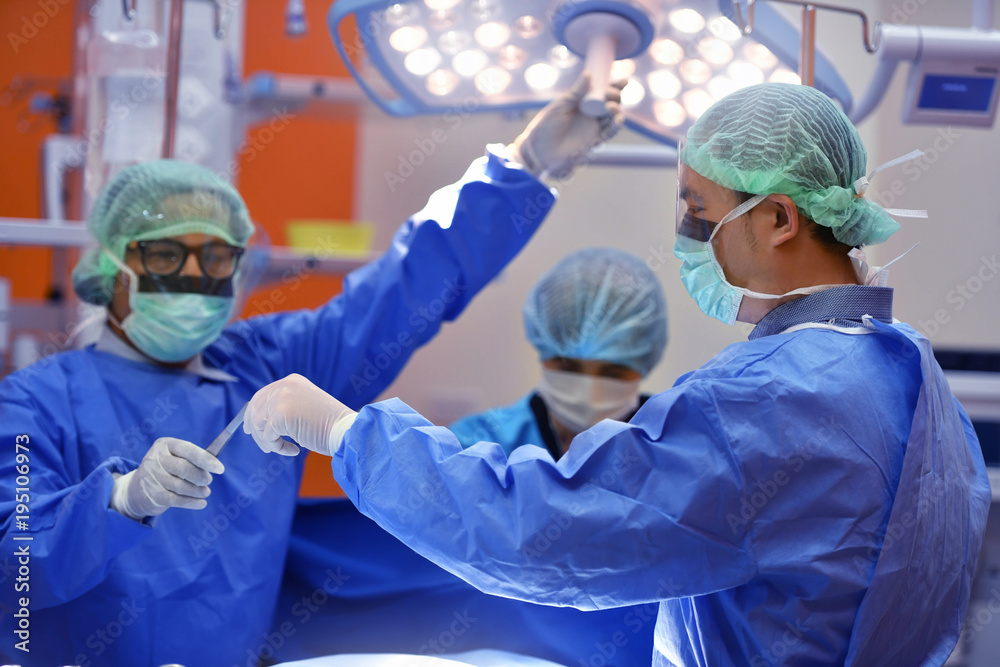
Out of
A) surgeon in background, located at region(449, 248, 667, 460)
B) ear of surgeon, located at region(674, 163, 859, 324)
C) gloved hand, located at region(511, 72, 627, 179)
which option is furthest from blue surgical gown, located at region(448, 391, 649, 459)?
ear of surgeon, located at region(674, 163, 859, 324)

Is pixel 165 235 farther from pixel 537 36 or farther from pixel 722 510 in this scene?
pixel 722 510

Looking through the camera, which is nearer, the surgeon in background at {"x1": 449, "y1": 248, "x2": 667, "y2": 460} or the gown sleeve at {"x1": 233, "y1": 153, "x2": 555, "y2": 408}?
the gown sleeve at {"x1": 233, "y1": 153, "x2": 555, "y2": 408}

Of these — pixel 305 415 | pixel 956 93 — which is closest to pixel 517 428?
pixel 305 415

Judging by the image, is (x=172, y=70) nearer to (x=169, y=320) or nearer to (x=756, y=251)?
(x=169, y=320)

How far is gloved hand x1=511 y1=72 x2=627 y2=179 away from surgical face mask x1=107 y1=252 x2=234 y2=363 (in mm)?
745

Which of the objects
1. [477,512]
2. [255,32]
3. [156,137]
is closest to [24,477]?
[477,512]

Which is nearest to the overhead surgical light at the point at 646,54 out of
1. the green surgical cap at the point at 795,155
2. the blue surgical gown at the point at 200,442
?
the blue surgical gown at the point at 200,442

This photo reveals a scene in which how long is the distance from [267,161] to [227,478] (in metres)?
2.03

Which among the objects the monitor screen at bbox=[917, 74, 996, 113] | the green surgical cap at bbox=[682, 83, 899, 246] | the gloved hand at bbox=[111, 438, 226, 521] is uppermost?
the monitor screen at bbox=[917, 74, 996, 113]

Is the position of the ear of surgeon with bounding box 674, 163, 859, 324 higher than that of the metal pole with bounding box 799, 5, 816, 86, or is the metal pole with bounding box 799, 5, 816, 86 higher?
the metal pole with bounding box 799, 5, 816, 86

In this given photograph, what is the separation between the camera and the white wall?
2.69m

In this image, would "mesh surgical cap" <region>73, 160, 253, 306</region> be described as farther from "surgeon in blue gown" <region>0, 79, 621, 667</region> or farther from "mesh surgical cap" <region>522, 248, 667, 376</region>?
"mesh surgical cap" <region>522, 248, 667, 376</region>

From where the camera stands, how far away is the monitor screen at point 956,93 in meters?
1.68

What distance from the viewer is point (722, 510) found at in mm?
969
